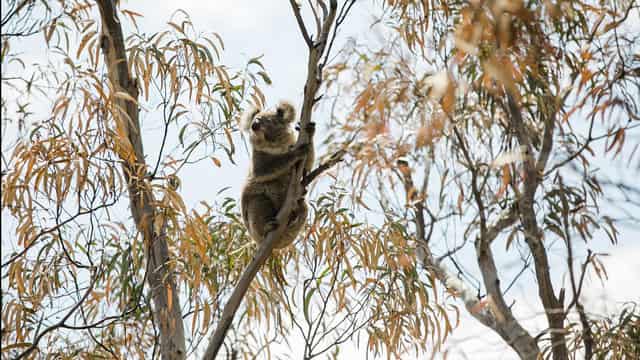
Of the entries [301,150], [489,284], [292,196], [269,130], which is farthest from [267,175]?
[489,284]

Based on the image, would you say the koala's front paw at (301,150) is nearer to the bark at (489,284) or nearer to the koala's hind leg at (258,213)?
the bark at (489,284)

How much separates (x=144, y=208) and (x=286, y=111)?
1.19 m

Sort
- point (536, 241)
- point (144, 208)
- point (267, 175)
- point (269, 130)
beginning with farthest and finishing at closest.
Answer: point (269, 130)
point (267, 175)
point (144, 208)
point (536, 241)

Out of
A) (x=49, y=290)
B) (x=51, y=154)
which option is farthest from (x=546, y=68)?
(x=49, y=290)

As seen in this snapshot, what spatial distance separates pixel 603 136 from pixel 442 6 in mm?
995

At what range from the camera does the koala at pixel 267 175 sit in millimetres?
3975

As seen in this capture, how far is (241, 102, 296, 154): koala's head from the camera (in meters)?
4.14

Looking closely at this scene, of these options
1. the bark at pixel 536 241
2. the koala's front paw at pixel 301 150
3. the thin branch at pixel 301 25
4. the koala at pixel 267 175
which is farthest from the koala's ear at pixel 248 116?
the bark at pixel 536 241

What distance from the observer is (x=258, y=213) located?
159 inches

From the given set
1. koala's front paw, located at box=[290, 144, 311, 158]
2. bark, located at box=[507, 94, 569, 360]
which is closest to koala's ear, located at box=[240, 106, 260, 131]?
koala's front paw, located at box=[290, 144, 311, 158]

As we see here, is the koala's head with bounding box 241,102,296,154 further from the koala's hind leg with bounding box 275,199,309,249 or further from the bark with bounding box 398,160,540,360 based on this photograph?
the bark with bounding box 398,160,540,360

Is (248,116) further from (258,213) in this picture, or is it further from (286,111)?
(258,213)

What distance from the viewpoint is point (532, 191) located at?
271 cm

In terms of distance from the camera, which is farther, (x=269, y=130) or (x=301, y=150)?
(x=269, y=130)
